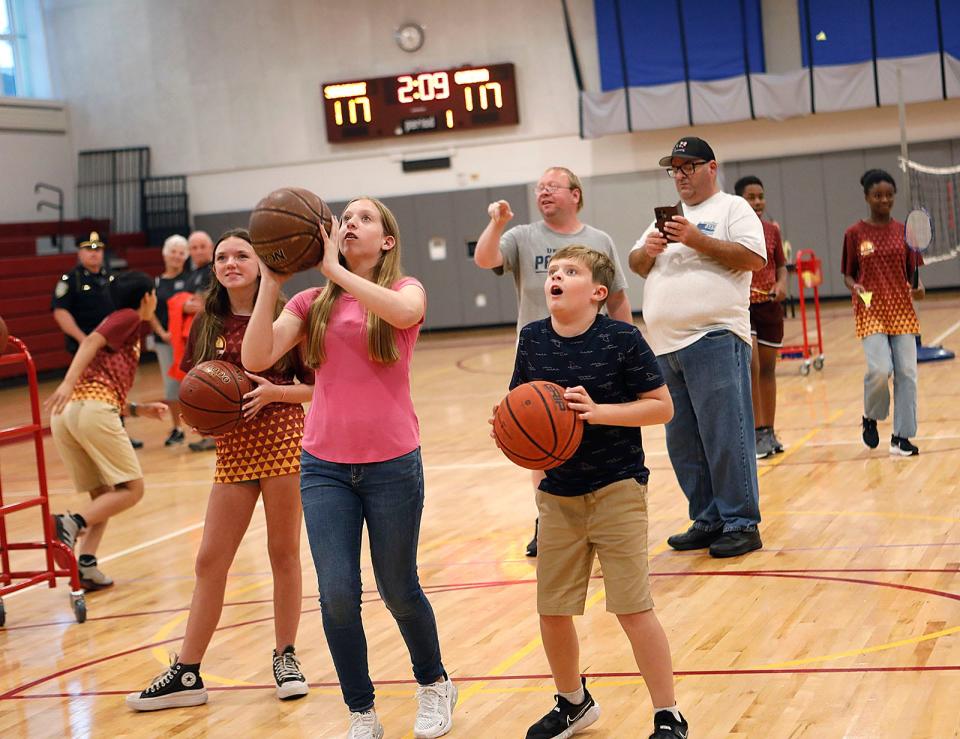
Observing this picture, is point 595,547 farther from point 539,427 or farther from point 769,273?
point 769,273

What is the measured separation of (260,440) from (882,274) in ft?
16.2

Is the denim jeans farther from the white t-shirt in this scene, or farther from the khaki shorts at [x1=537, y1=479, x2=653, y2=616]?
the khaki shorts at [x1=537, y1=479, x2=653, y2=616]

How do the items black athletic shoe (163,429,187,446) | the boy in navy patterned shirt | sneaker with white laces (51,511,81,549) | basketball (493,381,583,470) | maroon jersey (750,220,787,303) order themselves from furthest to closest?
black athletic shoe (163,429,187,446), maroon jersey (750,220,787,303), sneaker with white laces (51,511,81,549), the boy in navy patterned shirt, basketball (493,381,583,470)

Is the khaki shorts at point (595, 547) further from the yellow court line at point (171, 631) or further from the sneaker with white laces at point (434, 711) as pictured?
the yellow court line at point (171, 631)

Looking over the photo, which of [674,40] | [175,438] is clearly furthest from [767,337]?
[674,40]

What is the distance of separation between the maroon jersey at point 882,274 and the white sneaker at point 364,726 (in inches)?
200

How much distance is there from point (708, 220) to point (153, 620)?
340cm

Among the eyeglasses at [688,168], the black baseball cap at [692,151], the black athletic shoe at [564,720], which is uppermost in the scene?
the black baseball cap at [692,151]

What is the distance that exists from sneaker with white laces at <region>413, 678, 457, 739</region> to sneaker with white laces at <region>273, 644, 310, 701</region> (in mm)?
670

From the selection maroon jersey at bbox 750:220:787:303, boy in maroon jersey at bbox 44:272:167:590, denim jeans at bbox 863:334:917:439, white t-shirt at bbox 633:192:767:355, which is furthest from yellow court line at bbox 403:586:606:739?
maroon jersey at bbox 750:220:787:303

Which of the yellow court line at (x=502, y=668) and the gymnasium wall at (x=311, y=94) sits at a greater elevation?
the gymnasium wall at (x=311, y=94)

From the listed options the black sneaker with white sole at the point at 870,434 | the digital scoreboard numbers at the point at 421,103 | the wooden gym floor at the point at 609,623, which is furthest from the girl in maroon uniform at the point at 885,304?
the digital scoreboard numbers at the point at 421,103

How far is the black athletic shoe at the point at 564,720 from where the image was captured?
4.00 m

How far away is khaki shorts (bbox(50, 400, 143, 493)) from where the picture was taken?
6.71 metres
